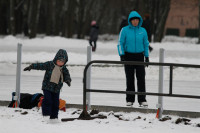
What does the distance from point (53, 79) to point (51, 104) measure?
47 cm

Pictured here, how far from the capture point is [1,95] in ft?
43.2

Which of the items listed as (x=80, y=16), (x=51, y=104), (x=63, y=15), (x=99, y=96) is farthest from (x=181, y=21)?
(x=51, y=104)

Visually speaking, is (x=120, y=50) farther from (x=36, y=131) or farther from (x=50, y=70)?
(x=36, y=131)

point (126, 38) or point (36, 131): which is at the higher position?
point (126, 38)

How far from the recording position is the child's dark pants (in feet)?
31.1

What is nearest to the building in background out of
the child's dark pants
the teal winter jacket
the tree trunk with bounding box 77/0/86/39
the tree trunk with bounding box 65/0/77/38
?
the tree trunk with bounding box 77/0/86/39

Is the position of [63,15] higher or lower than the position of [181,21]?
lower

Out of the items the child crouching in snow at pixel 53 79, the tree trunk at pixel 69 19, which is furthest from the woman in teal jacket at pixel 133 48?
the tree trunk at pixel 69 19

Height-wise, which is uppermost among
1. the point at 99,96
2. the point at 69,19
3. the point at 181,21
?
the point at 181,21

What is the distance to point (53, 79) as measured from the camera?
9.38 m

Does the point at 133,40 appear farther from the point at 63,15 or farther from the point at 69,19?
the point at 63,15

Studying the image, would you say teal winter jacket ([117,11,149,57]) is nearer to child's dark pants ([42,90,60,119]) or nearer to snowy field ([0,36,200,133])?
snowy field ([0,36,200,133])

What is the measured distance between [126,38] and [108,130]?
2904 mm

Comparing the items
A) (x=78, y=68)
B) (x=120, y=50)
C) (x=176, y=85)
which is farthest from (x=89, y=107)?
(x=78, y=68)
